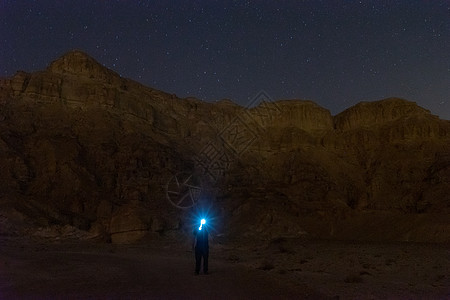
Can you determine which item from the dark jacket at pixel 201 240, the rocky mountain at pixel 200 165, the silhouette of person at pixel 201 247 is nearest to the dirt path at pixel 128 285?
the silhouette of person at pixel 201 247

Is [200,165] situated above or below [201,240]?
above

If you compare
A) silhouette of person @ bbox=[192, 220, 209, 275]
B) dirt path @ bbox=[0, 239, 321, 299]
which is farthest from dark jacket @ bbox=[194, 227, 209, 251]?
dirt path @ bbox=[0, 239, 321, 299]

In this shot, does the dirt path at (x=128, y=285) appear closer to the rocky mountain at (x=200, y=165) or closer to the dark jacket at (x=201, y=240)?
the dark jacket at (x=201, y=240)

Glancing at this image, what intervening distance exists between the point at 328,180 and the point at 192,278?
211ft

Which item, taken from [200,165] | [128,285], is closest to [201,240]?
[128,285]

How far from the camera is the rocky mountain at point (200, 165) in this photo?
49.8 meters

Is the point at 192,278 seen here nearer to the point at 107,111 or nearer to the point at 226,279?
the point at 226,279

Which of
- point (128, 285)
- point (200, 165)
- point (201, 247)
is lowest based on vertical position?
point (128, 285)

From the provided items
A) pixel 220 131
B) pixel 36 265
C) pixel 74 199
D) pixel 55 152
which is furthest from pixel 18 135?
pixel 36 265

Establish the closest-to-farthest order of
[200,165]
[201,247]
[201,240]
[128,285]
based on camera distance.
Answer: [128,285] → [201,247] → [201,240] → [200,165]

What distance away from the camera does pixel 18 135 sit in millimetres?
56625

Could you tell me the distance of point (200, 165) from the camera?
69.6 meters

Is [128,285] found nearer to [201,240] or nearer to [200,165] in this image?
[201,240]

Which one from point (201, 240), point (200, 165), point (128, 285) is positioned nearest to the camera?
point (128, 285)
